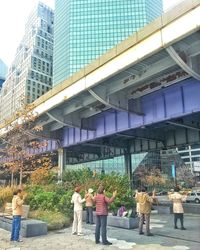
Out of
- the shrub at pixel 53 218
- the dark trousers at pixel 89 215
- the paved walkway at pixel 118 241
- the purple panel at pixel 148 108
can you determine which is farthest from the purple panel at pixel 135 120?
the paved walkway at pixel 118 241

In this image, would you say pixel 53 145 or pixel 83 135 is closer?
pixel 83 135

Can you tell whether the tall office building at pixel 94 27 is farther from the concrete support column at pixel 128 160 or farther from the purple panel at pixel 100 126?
the purple panel at pixel 100 126

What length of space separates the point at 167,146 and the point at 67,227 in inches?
606

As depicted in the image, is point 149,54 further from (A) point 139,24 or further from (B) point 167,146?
(A) point 139,24

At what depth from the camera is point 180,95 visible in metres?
17.9

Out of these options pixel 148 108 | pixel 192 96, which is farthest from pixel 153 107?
pixel 192 96

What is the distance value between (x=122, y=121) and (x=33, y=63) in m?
132

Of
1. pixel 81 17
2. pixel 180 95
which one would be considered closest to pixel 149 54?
pixel 180 95

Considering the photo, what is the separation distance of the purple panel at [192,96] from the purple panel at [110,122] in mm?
7060

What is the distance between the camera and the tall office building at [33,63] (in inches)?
5335

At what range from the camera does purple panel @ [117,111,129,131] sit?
21942 mm

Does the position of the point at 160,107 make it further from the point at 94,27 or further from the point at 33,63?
the point at 33,63

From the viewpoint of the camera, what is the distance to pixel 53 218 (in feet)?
44.2

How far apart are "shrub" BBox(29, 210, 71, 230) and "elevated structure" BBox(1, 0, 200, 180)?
7698 mm
